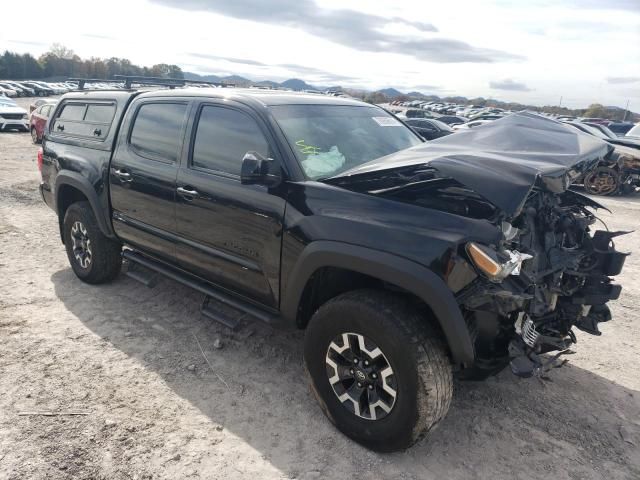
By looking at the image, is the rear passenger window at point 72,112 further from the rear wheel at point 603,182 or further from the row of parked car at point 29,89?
the row of parked car at point 29,89

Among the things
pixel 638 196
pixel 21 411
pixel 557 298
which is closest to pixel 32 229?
pixel 21 411

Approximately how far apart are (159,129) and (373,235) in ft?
7.44

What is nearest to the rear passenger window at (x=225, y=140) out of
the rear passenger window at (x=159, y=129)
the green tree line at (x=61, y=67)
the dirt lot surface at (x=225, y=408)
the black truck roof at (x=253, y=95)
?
the black truck roof at (x=253, y=95)

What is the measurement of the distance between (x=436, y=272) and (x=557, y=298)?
43.2 inches

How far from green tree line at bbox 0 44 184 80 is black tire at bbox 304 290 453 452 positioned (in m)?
67.5

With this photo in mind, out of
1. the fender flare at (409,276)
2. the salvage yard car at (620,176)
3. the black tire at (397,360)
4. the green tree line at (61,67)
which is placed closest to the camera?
the fender flare at (409,276)

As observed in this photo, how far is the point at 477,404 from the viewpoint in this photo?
3.17 meters

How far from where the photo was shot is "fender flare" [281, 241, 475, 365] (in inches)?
91.4

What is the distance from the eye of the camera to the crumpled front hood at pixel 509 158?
2312 mm

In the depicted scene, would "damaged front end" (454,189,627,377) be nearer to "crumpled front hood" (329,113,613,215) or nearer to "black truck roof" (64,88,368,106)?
"crumpled front hood" (329,113,613,215)

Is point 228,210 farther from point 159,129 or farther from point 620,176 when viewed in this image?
point 620,176

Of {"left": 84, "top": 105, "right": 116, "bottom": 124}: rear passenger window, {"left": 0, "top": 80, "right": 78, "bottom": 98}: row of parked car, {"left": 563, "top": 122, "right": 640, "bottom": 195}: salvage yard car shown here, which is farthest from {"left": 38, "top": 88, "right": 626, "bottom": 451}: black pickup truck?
{"left": 0, "top": 80, "right": 78, "bottom": 98}: row of parked car

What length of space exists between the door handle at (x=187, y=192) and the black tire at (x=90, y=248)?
1464 millimetres

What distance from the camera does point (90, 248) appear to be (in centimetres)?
467
